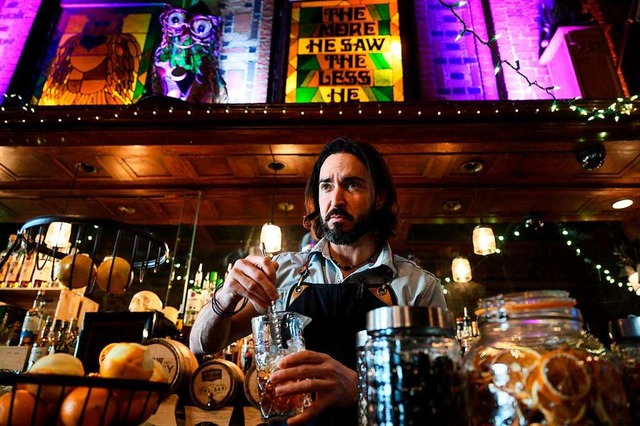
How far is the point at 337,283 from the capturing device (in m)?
1.55

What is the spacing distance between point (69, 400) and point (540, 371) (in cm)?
78

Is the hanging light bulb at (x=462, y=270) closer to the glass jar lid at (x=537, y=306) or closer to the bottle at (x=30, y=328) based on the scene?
the glass jar lid at (x=537, y=306)

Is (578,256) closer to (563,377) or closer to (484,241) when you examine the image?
(484,241)

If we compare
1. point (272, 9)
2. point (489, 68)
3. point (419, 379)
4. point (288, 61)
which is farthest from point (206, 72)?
point (419, 379)

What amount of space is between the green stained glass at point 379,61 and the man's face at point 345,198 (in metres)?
3.24

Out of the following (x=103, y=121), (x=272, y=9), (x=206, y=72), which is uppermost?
(x=272, y=9)

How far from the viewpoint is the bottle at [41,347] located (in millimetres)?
3033

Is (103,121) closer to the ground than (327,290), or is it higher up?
higher up

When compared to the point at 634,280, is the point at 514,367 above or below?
below

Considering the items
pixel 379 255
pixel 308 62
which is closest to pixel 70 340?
pixel 379 255

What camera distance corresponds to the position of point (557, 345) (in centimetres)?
65

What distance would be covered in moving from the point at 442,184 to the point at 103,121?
3.43 metres

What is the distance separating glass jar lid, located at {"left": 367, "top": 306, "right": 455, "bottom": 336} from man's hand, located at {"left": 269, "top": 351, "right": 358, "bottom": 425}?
279mm

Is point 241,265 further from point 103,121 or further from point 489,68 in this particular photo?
point 489,68
